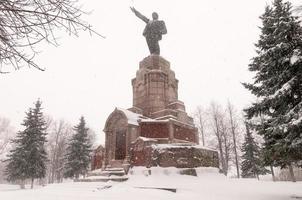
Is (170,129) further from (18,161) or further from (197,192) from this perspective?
(18,161)

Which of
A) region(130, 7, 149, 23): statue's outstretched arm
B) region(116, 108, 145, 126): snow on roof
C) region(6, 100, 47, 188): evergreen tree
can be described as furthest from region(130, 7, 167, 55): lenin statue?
region(6, 100, 47, 188): evergreen tree

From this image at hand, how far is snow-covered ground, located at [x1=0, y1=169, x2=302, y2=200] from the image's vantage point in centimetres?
1048

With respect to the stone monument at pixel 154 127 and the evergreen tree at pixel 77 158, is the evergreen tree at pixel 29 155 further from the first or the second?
the stone monument at pixel 154 127

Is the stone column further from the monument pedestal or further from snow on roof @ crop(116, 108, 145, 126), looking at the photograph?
snow on roof @ crop(116, 108, 145, 126)

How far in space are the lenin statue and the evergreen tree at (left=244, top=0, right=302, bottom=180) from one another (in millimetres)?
12062

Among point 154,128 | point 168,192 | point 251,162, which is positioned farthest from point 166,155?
point 251,162

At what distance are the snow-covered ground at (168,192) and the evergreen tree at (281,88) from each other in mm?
2347

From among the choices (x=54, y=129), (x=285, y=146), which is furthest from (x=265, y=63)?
(x=54, y=129)

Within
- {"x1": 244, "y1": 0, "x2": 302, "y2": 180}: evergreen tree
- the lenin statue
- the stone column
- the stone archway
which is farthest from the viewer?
the lenin statue

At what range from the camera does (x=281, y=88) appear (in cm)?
887

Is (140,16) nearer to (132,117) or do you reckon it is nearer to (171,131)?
(132,117)

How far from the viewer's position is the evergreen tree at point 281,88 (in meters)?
8.70

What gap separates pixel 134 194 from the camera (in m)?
11.0

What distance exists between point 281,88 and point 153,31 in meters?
14.7
